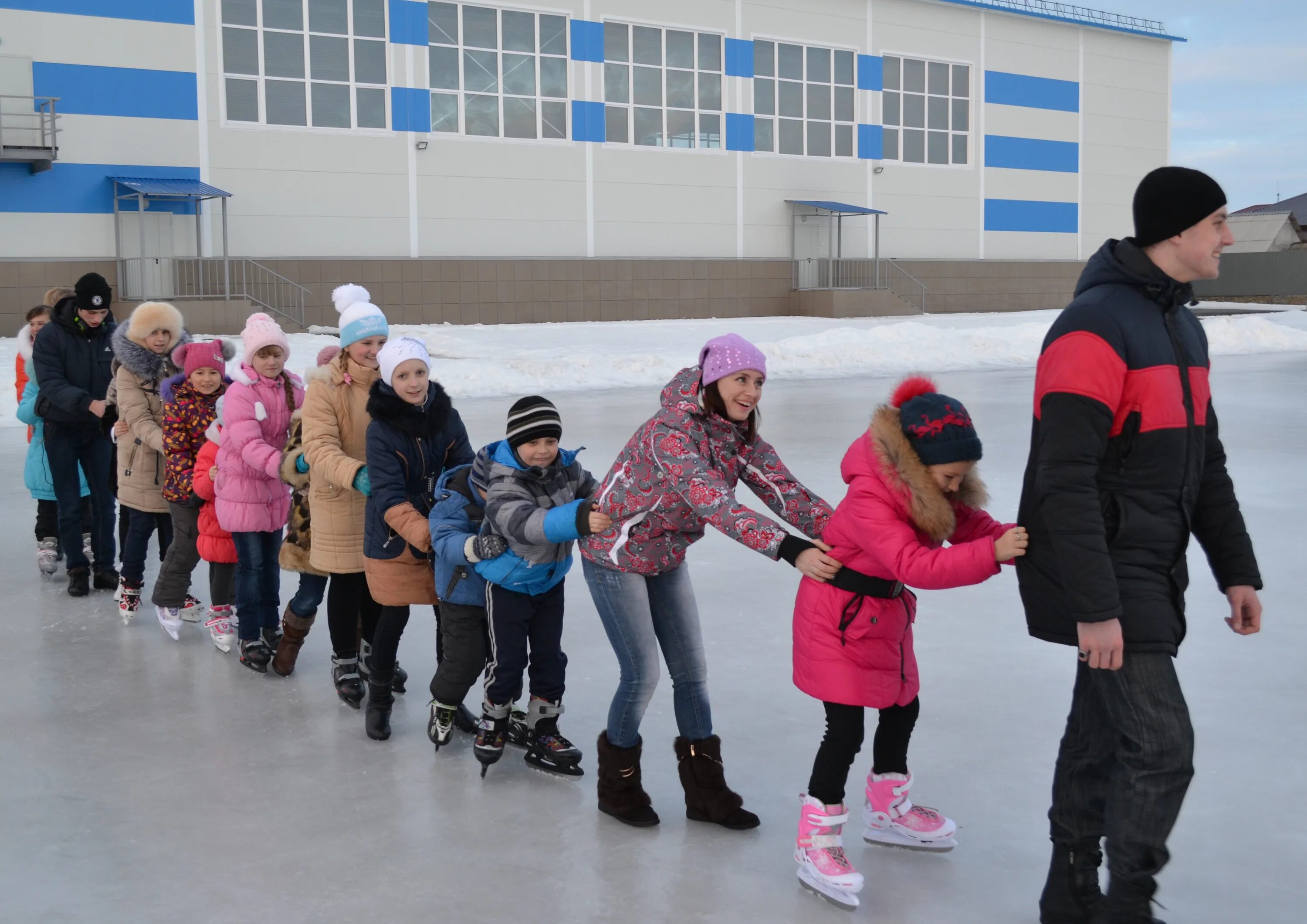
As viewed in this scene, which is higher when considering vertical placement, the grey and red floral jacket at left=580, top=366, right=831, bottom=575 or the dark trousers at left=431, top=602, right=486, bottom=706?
the grey and red floral jacket at left=580, top=366, right=831, bottom=575

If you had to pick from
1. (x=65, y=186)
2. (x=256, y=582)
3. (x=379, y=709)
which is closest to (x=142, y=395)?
(x=256, y=582)

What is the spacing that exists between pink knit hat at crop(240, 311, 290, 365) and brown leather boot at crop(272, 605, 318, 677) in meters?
1.03

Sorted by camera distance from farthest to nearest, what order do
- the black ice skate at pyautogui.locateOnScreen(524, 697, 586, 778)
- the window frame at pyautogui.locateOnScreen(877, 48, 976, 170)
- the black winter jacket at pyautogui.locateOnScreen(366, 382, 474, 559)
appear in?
the window frame at pyautogui.locateOnScreen(877, 48, 976, 170)
the black winter jacket at pyautogui.locateOnScreen(366, 382, 474, 559)
the black ice skate at pyautogui.locateOnScreen(524, 697, 586, 778)

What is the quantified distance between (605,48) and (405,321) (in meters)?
7.83

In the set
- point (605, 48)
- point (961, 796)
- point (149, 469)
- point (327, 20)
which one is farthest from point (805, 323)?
point (961, 796)

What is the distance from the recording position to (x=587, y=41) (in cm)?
2805

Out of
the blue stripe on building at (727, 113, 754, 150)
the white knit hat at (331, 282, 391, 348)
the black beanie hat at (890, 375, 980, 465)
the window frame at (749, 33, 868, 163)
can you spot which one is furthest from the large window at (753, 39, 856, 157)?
the black beanie hat at (890, 375, 980, 465)

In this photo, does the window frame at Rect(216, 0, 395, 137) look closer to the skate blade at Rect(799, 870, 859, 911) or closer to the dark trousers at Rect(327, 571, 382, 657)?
the dark trousers at Rect(327, 571, 382, 657)

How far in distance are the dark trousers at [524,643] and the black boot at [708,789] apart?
61cm

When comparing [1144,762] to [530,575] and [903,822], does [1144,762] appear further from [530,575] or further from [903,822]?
[530,575]

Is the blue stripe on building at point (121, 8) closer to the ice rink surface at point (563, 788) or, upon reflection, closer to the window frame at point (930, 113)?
the window frame at point (930, 113)

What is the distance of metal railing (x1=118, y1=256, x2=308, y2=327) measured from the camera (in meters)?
23.4

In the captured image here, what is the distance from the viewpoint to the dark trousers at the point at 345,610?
15.2ft

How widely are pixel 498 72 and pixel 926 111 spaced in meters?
12.4
